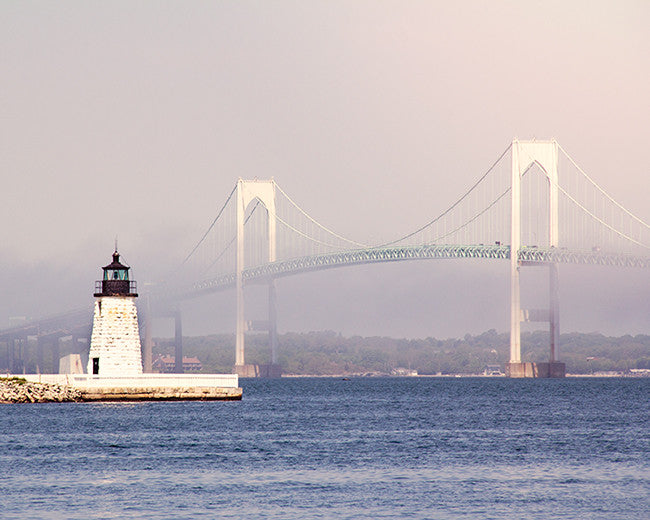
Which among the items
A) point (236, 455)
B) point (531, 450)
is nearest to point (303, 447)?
point (236, 455)

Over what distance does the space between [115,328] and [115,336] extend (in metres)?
0.25

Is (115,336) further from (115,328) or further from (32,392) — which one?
(32,392)

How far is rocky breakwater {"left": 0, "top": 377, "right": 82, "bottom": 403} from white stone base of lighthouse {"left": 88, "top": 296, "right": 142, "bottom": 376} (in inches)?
48.8

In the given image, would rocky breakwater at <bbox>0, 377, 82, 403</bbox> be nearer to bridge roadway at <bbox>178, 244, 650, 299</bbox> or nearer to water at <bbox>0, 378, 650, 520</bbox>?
water at <bbox>0, 378, 650, 520</bbox>

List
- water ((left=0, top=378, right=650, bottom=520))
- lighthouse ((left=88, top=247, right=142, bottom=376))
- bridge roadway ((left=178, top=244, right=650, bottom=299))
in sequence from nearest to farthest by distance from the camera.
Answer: water ((left=0, top=378, right=650, bottom=520)) → lighthouse ((left=88, top=247, right=142, bottom=376)) → bridge roadway ((left=178, top=244, right=650, bottom=299))

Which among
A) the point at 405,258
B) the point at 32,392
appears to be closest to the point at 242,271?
the point at 405,258

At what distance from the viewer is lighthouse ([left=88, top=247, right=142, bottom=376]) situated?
121 ft

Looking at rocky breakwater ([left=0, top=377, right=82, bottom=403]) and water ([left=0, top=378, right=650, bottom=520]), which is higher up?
rocky breakwater ([left=0, top=377, right=82, bottom=403])

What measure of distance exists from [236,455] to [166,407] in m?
13.1

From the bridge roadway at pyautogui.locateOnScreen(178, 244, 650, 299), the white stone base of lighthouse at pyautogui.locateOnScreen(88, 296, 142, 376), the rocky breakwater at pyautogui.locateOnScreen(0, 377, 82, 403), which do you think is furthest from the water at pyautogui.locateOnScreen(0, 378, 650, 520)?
the bridge roadway at pyautogui.locateOnScreen(178, 244, 650, 299)

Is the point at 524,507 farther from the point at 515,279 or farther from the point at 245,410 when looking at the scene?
the point at 515,279

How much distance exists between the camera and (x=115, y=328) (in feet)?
121

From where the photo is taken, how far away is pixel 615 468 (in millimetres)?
22719

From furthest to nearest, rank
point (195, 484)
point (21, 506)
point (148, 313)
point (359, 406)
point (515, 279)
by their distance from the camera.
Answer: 1. point (148, 313)
2. point (515, 279)
3. point (359, 406)
4. point (195, 484)
5. point (21, 506)
